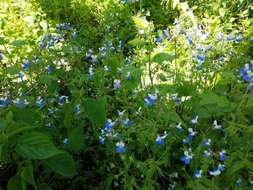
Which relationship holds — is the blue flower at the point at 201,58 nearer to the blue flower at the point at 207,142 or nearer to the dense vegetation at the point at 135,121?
the dense vegetation at the point at 135,121

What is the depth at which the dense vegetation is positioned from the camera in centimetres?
194

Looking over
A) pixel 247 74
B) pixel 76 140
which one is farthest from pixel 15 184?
pixel 247 74

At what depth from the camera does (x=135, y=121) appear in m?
2.35

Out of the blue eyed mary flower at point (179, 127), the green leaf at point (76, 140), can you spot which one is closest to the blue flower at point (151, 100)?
the blue eyed mary flower at point (179, 127)

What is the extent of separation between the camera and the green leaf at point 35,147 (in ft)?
6.07

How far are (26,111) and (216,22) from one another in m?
1.95

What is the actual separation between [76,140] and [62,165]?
0.23m

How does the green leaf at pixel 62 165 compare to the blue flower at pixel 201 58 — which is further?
the blue flower at pixel 201 58

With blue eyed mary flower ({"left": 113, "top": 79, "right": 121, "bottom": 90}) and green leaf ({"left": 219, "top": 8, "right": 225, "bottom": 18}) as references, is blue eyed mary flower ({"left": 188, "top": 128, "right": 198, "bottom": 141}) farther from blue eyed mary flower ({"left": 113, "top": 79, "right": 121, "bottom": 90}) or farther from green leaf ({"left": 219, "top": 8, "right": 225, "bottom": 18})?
green leaf ({"left": 219, "top": 8, "right": 225, "bottom": 18})

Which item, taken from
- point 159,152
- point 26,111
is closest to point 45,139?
point 26,111

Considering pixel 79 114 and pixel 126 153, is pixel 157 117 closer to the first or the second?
pixel 126 153

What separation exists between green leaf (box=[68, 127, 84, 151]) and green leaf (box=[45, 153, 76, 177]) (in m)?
0.17

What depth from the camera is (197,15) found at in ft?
13.2

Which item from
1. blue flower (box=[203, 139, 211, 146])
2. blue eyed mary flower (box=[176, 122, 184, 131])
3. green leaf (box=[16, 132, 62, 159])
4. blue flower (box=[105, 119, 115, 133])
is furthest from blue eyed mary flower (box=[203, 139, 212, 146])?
green leaf (box=[16, 132, 62, 159])
